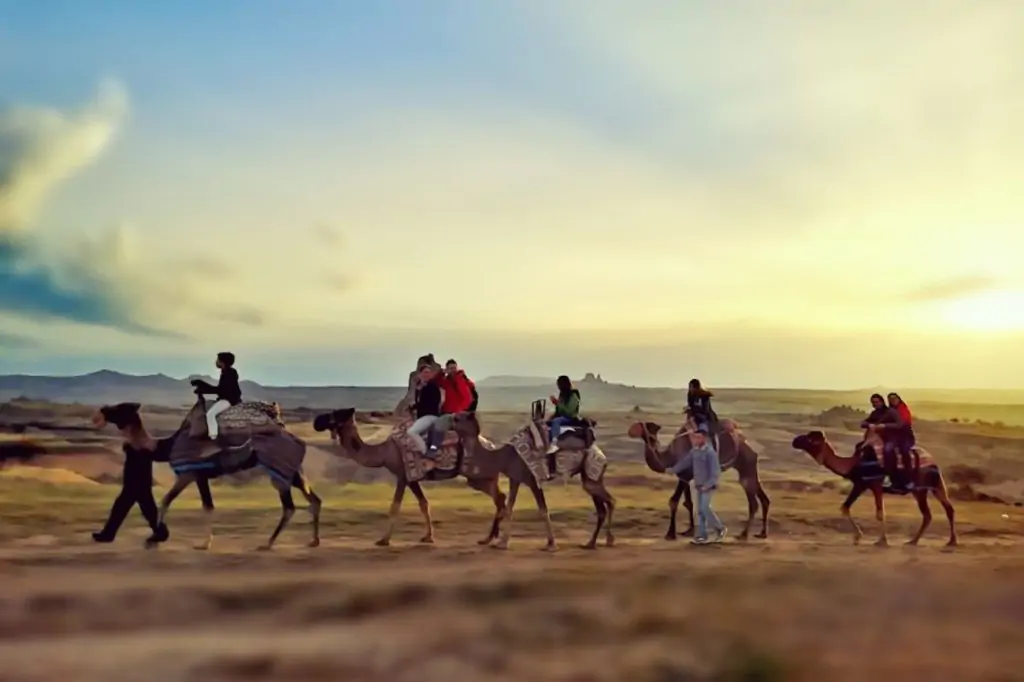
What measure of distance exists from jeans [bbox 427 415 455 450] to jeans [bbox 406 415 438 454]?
0.07m

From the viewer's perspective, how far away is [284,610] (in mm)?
A: 11562

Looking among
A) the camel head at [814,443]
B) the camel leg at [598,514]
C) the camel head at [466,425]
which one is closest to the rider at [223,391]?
the camel head at [466,425]

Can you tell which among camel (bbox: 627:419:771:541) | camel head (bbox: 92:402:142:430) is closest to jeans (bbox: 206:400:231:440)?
camel head (bbox: 92:402:142:430)

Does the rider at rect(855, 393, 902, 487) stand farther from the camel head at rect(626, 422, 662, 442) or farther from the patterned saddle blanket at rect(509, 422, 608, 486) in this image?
the patterned saddle blanket at rect(509, 422, 608, 486)

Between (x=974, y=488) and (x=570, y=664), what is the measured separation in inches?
1221

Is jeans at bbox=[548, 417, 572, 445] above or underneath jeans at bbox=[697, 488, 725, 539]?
above

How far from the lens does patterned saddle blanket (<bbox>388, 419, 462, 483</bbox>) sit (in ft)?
53.1

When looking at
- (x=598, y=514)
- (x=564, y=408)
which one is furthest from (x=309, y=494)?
(x=598, y=514)

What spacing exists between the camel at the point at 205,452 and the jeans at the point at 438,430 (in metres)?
2.09

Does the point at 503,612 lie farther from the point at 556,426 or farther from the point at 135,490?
the point at 135,490

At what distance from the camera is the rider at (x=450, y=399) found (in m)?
16.2

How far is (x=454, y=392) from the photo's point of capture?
54.5ft

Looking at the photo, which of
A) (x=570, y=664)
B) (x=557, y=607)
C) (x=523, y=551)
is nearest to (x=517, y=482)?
(x=523, y=551)

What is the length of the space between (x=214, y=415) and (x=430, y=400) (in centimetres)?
340
